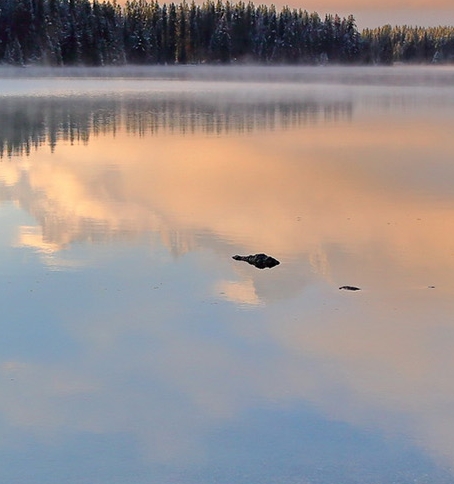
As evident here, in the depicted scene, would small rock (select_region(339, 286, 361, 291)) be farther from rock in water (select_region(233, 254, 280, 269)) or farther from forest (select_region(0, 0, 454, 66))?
forest (select_region(0, 0, 454, 66))

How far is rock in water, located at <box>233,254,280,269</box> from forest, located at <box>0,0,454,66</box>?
7792cm

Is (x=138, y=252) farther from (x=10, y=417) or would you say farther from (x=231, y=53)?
(x=231, y=53)

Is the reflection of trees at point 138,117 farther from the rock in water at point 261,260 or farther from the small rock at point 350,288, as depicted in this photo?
the small rock at point 350,288

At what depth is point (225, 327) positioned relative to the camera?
17.1 ft

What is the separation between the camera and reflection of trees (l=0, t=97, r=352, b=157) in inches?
668

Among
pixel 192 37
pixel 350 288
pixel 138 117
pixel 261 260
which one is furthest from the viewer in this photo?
pixel 192 37

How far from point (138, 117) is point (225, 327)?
53.9ft

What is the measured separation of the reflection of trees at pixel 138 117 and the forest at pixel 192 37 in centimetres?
5728

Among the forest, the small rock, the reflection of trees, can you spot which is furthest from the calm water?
the forest

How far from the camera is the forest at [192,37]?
84.5 metres

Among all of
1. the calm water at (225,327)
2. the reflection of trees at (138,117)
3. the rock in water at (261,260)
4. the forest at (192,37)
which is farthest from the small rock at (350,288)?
the forest at (192,37)

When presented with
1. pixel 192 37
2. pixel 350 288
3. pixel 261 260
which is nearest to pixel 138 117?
pixel 261 260

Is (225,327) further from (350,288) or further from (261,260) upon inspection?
(261,260)

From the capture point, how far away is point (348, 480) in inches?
135
